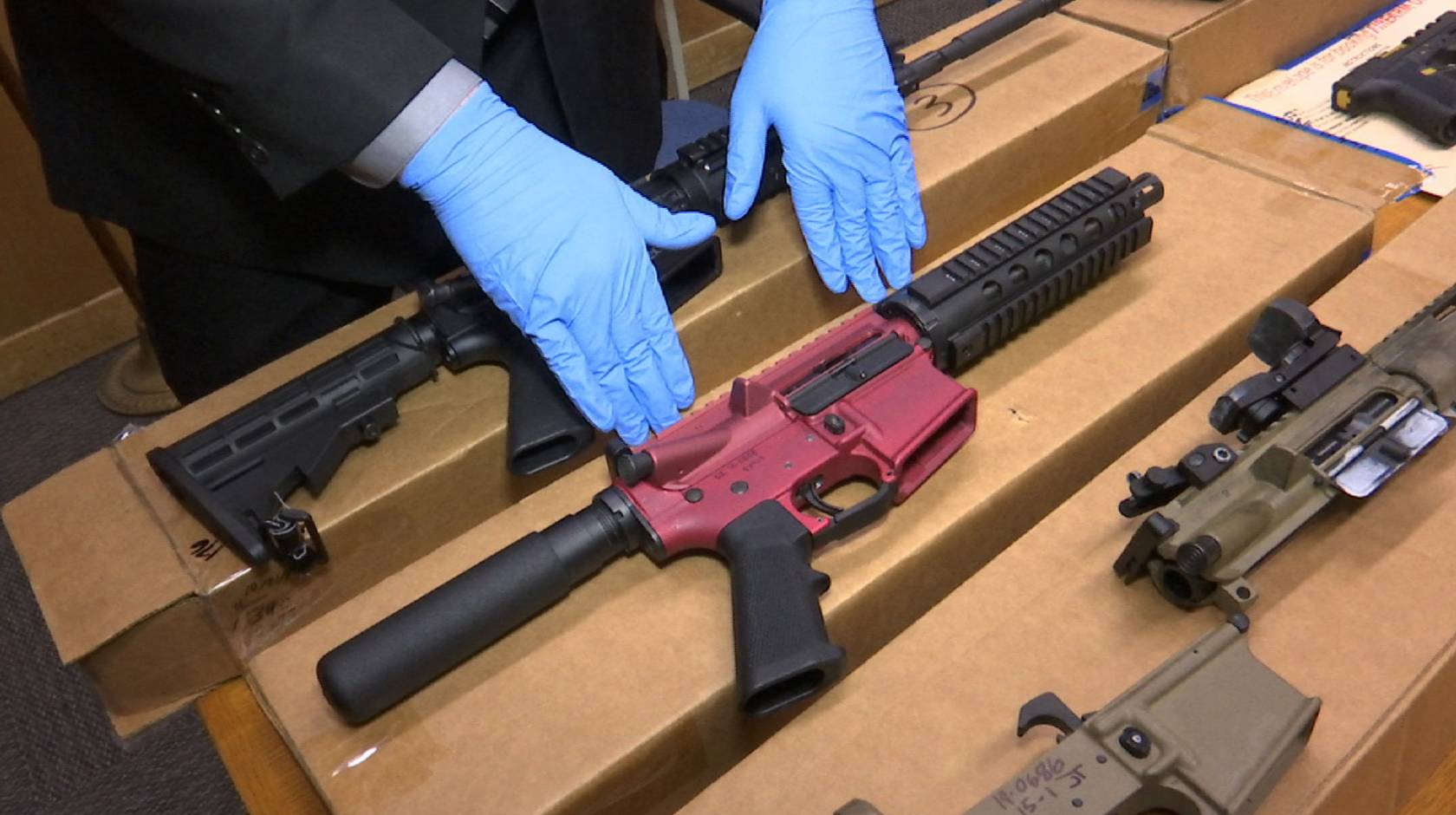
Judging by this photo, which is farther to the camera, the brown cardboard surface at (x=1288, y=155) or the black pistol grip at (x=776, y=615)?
the brown cardboard surface at (x=1288, y=155)

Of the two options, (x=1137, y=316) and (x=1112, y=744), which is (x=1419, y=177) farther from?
(x=1112, y=744)

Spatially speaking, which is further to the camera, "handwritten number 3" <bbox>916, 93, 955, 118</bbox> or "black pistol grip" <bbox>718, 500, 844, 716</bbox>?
"handwritten number 3" <bbox>916, 93, 955, 118</bbox>

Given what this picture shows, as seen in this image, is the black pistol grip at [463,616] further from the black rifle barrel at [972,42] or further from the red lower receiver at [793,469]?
the black rifle barrel at [972,42]

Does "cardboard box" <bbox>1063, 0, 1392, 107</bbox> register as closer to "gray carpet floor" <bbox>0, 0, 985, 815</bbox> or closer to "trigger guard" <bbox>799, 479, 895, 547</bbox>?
"gray carpet floor" <bbox>0, 0, 985, 815</bbox>

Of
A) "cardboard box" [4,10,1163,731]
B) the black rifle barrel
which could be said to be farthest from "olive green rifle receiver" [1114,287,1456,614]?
the black rifle barrel

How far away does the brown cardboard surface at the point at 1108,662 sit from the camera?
741 millimetres

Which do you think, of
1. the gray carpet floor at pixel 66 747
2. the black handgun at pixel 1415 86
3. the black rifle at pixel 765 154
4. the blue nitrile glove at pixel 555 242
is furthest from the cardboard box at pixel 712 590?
the gray carpet floor at pixel 66 747

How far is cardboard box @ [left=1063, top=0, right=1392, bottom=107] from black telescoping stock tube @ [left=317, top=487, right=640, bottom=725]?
3.42 feet

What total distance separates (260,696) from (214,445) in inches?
9.7

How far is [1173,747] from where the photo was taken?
0.67 meters

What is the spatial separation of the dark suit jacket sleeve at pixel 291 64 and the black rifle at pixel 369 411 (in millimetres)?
199

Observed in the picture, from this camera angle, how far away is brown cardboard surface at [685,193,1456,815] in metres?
0.74

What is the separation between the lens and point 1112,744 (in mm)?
673

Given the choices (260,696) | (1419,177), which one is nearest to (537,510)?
(260,696)
